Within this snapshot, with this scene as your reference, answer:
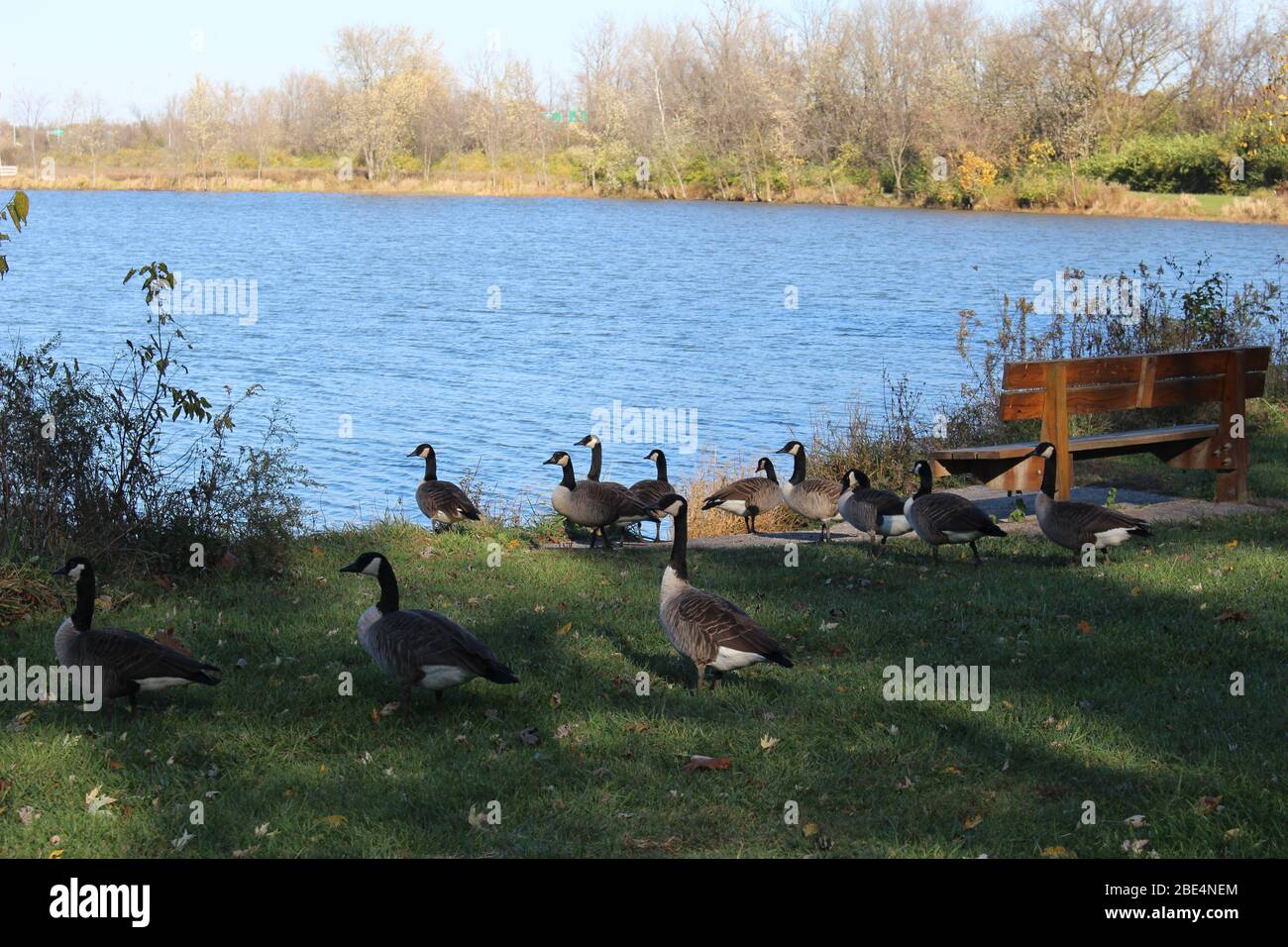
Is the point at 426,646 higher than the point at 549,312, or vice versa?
the point at 549,312

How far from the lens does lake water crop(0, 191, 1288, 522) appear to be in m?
21.8

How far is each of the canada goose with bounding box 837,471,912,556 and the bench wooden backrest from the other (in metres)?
1.24

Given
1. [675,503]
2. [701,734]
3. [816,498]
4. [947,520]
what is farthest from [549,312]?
[701,734]

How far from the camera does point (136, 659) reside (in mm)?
6445

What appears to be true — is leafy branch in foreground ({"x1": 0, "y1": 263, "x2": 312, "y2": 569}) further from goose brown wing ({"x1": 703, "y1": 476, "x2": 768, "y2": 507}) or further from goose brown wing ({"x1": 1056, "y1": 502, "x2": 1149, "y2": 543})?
goose brown wing ({"x1": 1056, "y1": 502, "x2": 1149, "y2": 543})

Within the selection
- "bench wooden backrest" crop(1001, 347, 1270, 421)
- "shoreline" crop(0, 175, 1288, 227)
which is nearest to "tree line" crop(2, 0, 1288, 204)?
"shoreline" crop(0, 175, 1288, 227)

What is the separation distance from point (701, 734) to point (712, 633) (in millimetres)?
640

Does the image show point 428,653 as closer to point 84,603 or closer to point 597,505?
point 84,603

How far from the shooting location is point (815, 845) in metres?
5.16

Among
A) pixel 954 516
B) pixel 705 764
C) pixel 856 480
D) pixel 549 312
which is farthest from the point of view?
pixel 549 312

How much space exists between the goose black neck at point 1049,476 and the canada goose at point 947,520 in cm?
73

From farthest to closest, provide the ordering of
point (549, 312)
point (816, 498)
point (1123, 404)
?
point (549, 312)
point (816, 498)
point (1123, 404)

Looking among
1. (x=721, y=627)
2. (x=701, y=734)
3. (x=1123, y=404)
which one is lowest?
(x=701, y=734)

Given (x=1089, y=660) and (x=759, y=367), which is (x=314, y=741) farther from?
(x=759, y=367)
